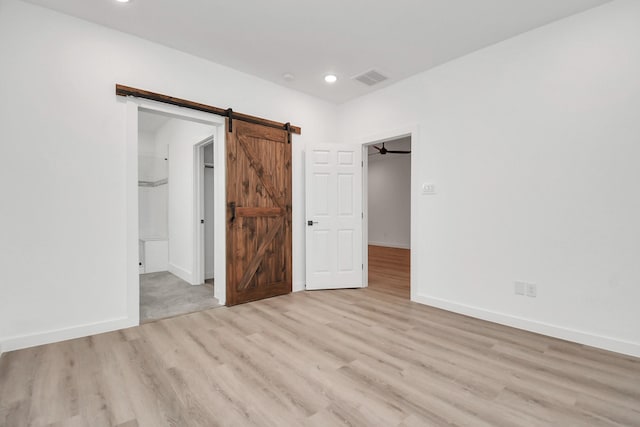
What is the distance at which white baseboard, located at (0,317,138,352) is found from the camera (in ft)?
7.68

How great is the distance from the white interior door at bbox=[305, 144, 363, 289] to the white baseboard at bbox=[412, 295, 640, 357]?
1209 mm

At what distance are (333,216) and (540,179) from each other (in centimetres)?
243

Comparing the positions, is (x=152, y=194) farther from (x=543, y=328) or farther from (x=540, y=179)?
(x=543, y=328)

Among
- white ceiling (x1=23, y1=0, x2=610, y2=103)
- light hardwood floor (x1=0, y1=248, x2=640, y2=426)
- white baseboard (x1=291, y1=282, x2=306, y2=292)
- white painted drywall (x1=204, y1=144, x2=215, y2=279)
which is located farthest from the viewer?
white painted drywall (x1=204, y1=144, x2=215, y2=279)

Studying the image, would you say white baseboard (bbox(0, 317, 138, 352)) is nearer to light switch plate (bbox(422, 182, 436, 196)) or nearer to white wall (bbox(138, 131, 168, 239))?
white wall (bbox(138, 131, 168, 239))

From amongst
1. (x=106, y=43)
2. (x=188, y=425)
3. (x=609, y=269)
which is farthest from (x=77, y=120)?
(x=609, y=269)

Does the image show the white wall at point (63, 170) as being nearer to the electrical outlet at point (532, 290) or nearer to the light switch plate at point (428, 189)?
the light switch plate at point (428, 189)

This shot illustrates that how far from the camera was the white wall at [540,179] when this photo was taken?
2.38 metres

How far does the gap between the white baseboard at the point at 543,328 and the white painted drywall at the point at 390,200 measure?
5144 mm

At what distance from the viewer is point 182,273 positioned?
15.9ft

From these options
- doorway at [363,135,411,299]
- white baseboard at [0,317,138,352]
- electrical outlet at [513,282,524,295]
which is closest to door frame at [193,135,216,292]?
white baseboard at [0,317,138,352]

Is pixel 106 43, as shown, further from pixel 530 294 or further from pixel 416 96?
pixel 530 294

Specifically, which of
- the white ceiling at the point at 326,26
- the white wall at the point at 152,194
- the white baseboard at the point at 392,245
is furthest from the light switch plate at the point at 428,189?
the white baseboard at the point at 392,245

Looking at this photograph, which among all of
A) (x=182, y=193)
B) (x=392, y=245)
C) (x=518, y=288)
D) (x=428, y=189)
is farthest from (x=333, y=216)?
(x=392, y=245)
